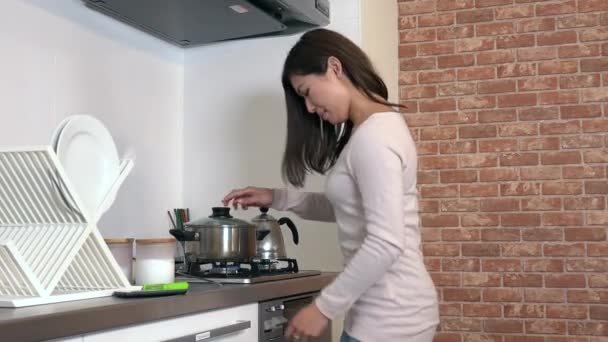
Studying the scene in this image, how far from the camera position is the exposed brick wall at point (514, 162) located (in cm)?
288

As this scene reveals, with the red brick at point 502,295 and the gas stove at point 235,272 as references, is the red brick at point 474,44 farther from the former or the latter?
the gas stove at point 235,272

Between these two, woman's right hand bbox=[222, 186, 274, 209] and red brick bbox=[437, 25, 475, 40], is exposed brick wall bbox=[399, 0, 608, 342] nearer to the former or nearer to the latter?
red brick bbox=[437, 25, 475, 40]

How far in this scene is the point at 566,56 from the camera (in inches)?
115

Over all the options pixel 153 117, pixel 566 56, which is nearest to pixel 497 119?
pixel 566 56

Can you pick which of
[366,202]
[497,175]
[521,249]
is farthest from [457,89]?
[366,202]

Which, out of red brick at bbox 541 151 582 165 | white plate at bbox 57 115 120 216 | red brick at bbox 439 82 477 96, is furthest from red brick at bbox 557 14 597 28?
white plate at bbox 57 115 120 216

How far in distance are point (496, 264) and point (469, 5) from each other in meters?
1.13

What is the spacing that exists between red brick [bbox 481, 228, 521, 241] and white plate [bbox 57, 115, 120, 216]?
188 centimetres

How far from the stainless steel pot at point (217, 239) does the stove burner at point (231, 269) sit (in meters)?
0.01

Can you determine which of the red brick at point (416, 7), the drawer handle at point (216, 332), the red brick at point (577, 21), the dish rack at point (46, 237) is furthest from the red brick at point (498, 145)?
the dish rack at point (46, 237)

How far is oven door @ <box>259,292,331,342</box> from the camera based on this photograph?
1.77 m

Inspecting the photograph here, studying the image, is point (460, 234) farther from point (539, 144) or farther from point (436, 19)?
point (436, 19)

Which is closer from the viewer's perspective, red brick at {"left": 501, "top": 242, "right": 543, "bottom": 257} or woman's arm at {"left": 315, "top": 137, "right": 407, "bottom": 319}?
woman's arm at {"left": 315, "top": 137, "right": 407, "bottom": 319}

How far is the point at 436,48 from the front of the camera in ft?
10.2
